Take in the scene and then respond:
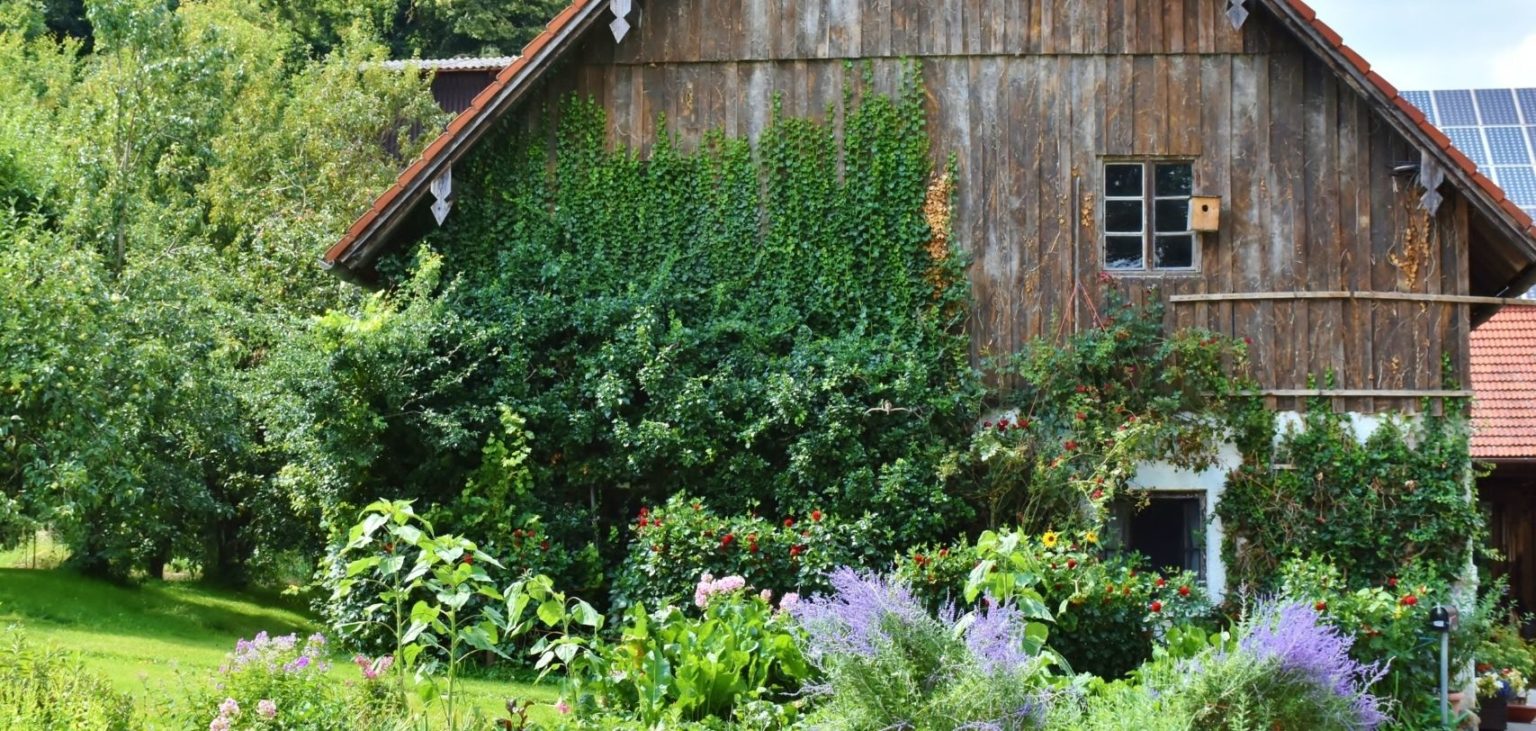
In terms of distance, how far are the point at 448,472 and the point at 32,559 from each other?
1131 centimetres

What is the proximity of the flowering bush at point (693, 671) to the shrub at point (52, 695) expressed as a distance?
8.29 feet

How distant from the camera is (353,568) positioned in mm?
8172

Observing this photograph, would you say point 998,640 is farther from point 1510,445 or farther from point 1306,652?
point 1510,445

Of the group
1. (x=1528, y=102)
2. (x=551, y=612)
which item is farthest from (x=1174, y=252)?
(x=1528, y=102)

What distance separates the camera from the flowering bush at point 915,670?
7.46 m

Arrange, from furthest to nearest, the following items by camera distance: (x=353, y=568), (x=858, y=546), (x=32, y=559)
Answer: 1. (x=32, y=559)
2. (x=858, y=546)
3. (x=353, y=568)

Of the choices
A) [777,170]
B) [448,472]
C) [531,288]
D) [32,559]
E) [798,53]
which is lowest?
[32,559]

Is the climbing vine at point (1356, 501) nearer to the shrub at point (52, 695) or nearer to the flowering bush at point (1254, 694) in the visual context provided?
the flowering bush at point (1254, 694)

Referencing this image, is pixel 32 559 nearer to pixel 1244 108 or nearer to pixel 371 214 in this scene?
pixel 371 214

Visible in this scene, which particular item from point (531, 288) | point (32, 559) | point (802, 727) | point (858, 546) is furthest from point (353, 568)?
point (32, 559)

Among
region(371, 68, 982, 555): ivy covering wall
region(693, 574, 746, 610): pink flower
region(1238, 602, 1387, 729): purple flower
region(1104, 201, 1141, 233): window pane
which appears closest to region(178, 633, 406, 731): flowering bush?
region(693, 574, 746, 610): pink flower

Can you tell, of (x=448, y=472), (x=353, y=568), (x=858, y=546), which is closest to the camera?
(x=353, y=568)

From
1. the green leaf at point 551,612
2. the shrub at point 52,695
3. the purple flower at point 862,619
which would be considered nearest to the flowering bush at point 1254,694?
the purple flower at point 862,619

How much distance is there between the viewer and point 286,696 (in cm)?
824
